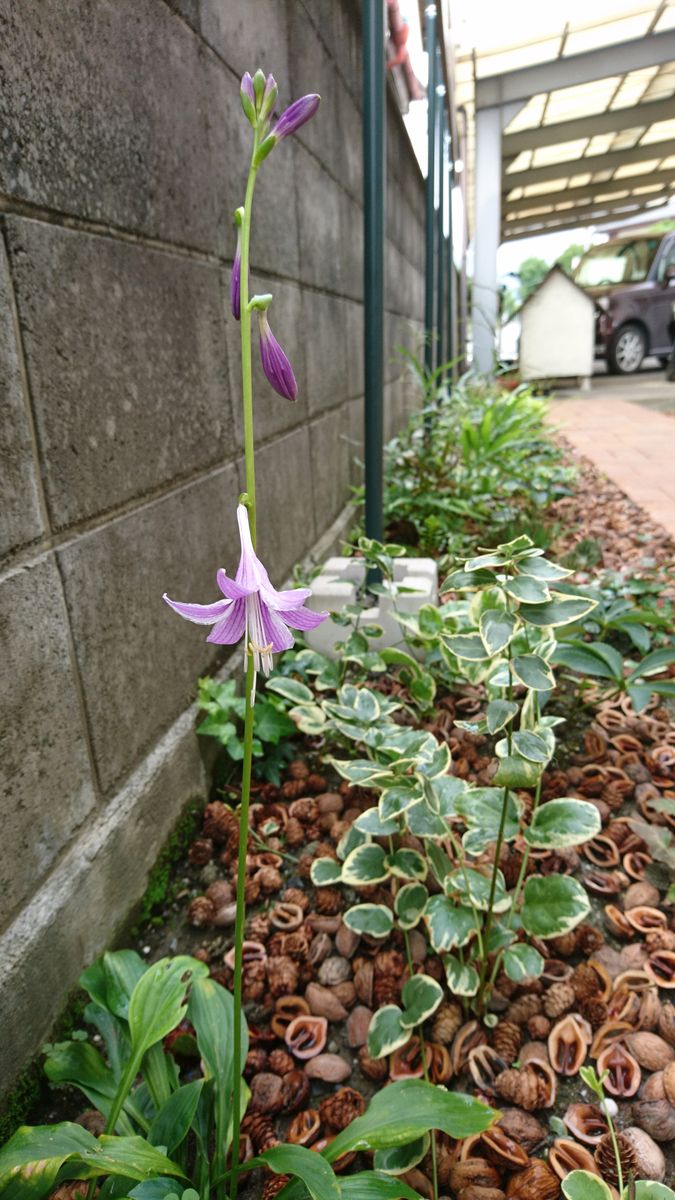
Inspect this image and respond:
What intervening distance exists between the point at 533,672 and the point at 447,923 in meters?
0.38

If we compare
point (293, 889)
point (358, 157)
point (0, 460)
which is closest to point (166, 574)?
point (0, 460)

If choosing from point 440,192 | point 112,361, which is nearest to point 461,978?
point 112,361

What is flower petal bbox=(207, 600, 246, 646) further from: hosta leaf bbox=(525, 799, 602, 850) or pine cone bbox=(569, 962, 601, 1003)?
pine cone bbox=(569, 962, 601, 1003)

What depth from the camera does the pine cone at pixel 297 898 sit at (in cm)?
130

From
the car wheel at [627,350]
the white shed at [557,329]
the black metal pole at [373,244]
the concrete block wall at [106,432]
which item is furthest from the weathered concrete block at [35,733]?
the car wheel at [627,350]

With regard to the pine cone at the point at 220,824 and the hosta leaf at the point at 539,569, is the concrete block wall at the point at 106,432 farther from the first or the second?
the hosta leaf at the point at 539,569

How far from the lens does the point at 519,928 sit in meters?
1.17

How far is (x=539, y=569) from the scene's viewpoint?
0.90 metres

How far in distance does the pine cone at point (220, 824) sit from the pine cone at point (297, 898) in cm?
14

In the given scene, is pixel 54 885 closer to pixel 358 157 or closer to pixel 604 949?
pixel 604 949

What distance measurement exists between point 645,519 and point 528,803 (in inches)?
90.4

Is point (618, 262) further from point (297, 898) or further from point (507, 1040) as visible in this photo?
point (507, 1040)

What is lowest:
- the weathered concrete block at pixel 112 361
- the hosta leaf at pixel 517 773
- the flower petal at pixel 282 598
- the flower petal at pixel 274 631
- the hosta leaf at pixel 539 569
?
the hosta leaf at pixel 517 773

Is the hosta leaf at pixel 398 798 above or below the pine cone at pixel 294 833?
above
